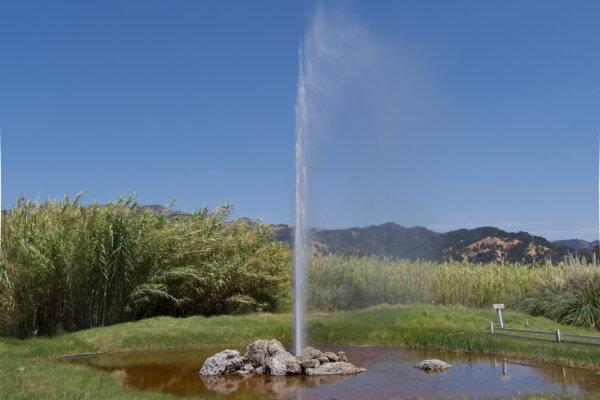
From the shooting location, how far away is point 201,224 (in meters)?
23.5

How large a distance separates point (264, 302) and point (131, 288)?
7.10m

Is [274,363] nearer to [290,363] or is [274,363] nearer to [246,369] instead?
[290,363]

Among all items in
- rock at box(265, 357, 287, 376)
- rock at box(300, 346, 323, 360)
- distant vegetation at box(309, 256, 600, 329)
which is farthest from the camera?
distant vegetation at box(309, 256, 600, 329)

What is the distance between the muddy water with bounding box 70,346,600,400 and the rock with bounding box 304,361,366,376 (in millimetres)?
275

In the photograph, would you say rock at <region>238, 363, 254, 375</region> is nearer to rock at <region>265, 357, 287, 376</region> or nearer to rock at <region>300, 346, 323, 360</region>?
rock at <region>265, 357, 287, 376</region>

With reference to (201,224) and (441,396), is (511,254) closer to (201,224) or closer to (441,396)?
(201,224)

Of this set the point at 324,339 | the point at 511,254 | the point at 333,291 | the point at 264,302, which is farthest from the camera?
the point at 511,254

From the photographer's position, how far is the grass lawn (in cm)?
1040

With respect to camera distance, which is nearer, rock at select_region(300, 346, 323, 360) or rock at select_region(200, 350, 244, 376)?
rock at select_region(200, 350, 244, 376)

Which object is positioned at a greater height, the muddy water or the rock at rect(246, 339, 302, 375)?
the rock at rect(246, 339, 302, 375)

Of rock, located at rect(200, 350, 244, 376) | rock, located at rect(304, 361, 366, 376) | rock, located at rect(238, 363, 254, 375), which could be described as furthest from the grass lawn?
rock, located at rect(304, 361, 366, 376)

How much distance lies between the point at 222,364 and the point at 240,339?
17.2 ft

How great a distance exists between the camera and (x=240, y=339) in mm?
17406

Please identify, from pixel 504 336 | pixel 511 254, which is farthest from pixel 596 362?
pixel 511 254
